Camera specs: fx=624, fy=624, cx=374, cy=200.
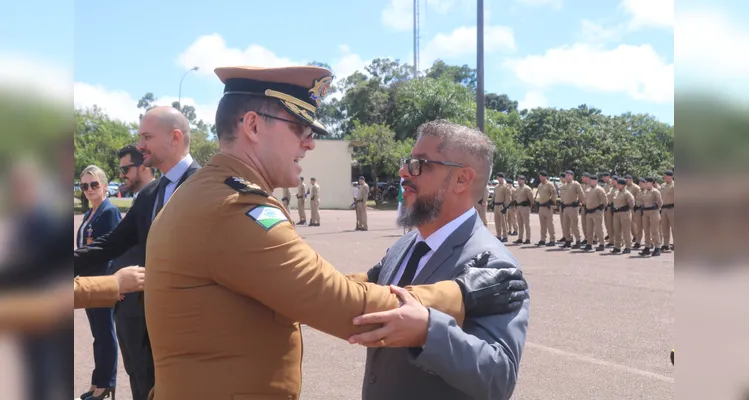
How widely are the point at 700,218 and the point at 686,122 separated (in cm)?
15

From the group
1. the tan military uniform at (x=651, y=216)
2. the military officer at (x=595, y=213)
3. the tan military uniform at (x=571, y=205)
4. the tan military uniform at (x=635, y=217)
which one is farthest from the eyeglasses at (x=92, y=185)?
the tan military uniform at (x=635, y=217)

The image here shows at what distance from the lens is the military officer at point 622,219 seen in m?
16.7

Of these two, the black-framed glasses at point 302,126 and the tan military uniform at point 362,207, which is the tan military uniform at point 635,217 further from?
the black-framed glasses at point 302,126

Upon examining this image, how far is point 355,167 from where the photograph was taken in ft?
164

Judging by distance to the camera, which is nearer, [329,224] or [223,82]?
[223,82]

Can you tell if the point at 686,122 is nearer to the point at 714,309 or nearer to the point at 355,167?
the point at 714,309

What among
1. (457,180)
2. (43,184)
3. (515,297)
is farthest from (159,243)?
(457,180)

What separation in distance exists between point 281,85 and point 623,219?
16.7 m

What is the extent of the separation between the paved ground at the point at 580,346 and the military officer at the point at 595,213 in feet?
16.1

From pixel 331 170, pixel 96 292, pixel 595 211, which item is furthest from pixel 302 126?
pixel 331 170

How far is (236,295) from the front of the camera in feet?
5.62

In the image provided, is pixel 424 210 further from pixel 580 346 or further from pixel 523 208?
pixel 523 208

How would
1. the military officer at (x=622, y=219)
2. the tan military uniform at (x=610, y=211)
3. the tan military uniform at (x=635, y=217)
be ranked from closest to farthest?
the military officer at (x=622, y=219) → the tan military uniform at (x=610, y=211) → the tan military uniform at (x=635, y=217)

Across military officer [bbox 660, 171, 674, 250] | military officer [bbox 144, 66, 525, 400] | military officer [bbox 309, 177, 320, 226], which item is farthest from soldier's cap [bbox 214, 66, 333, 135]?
military officer [bbox 309, 177, 320, 226]
